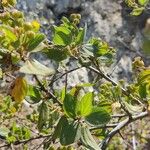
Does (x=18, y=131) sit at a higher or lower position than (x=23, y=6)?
higher

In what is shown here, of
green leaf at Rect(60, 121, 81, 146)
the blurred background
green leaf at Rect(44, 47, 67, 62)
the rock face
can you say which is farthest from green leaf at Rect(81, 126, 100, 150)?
the rock face

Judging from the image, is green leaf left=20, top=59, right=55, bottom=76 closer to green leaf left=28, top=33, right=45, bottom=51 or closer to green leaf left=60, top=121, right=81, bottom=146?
green leaf left=28, top=33, right=45, bottom=51

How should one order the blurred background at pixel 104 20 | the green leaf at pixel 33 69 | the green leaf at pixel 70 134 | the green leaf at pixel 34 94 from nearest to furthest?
the green leaf at pixel 33 69
the green leaf at pixel 70 134
the green leaf at pixel 34 94
the blurred background at pixel 104 20

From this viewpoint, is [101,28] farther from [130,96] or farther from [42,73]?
[42,73]

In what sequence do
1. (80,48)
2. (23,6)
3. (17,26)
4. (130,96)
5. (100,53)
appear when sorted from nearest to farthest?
(17,26) → (80,48) → (100,53) → (130,96) → (23,6)

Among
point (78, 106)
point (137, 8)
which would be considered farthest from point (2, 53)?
point (137, 8)

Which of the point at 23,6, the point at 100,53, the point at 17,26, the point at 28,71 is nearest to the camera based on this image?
the point at 28,71

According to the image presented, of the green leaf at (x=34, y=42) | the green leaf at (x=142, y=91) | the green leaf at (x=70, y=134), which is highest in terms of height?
the green leaf at (x=34, y=42)

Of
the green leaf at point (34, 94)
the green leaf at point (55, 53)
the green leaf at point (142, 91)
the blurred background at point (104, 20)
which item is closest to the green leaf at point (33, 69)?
the green leaf at point (55, 53)

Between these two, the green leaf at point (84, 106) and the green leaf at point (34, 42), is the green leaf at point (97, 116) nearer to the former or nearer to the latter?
the green leaf at point (84, 106)
